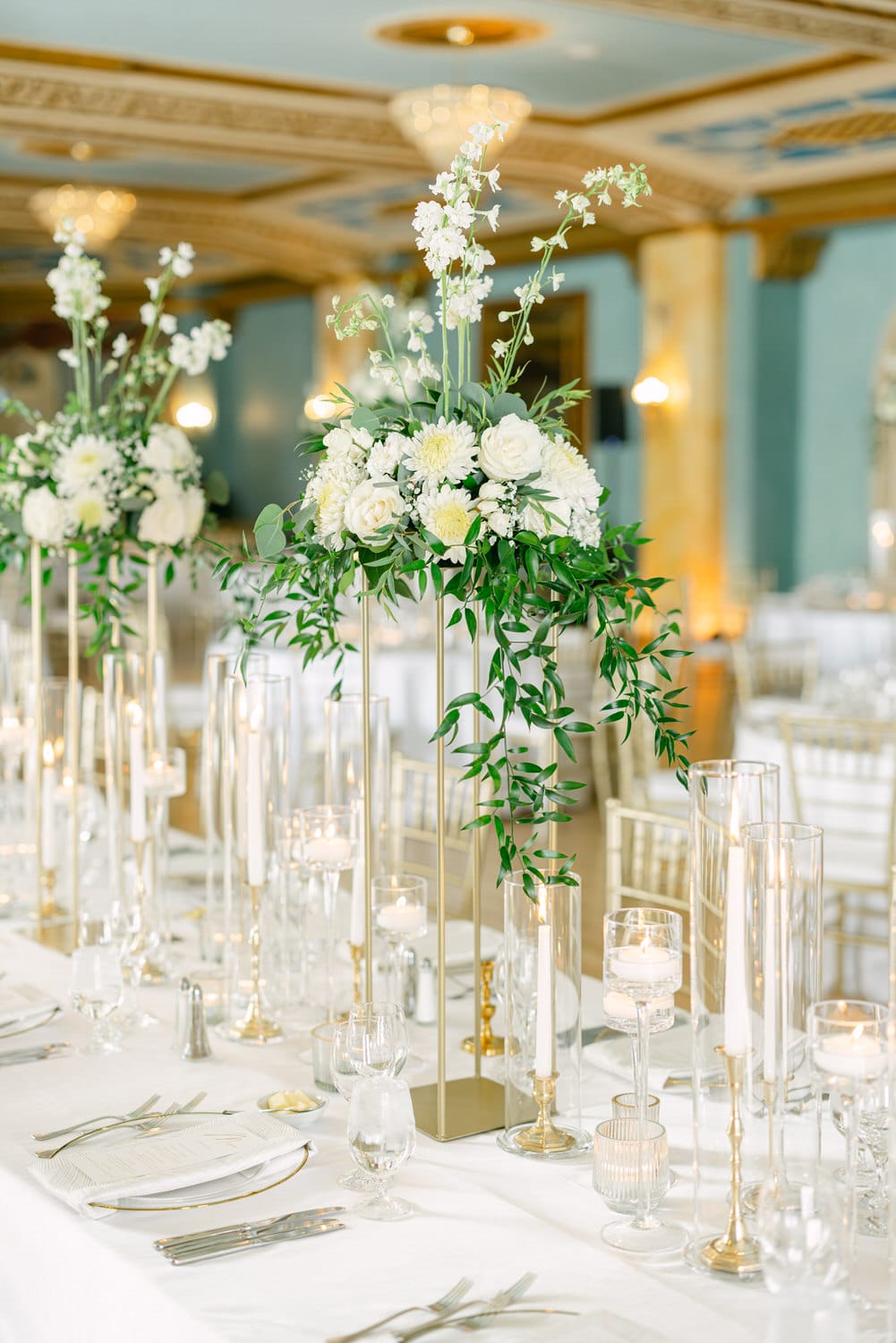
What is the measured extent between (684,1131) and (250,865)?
79 centimetres

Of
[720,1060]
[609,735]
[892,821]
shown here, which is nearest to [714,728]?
[609,735]

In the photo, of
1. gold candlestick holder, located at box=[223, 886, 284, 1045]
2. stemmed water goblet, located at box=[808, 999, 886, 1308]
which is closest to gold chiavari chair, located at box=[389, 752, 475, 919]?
gold candlestick holder, located at box=[223, 886, 284, 1045]

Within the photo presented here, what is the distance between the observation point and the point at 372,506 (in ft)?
6.16

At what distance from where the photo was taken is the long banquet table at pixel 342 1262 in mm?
1506

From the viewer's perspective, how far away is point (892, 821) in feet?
13.9

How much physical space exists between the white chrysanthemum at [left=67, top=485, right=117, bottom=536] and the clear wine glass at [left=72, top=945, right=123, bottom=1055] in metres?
1.01

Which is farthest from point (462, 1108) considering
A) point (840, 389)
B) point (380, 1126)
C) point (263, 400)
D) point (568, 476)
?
point (263, 400)

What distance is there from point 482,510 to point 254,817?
29.5 inches

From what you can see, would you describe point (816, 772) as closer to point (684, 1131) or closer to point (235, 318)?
point (684, 1131)

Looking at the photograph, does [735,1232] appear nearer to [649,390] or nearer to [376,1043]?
[376,1043]

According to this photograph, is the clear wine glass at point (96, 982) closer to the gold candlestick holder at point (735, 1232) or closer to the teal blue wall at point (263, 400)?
the gold candlestick holder at point (735, 1232)

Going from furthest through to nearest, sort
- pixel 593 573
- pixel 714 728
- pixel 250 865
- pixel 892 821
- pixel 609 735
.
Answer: pixel 714 728 < pixel 609 735 < pixel 892 821 < pixel 250 865 < pixel 593 573

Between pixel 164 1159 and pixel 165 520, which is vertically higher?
pixel 165 520

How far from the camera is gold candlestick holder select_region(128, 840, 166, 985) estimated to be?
104 inches
